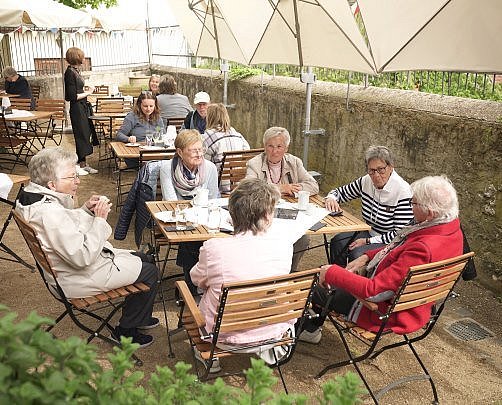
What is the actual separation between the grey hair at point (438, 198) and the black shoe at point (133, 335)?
2091 mm

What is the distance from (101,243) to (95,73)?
13.9 metres

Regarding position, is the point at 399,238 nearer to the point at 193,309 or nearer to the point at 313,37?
the point at 193,309

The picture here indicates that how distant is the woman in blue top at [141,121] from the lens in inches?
286

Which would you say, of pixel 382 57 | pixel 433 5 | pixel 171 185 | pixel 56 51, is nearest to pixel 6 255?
pixel 171 185

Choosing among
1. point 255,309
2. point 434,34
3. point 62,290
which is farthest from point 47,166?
point 434,34

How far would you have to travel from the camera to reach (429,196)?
10.3ft

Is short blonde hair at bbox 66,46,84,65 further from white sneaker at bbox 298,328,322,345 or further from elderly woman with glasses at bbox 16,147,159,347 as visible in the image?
white sneaker at bbox 298,328,322,345

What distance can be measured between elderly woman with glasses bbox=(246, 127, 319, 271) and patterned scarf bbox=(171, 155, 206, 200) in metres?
0.47

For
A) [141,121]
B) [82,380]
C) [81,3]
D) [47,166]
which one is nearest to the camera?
[82,380]

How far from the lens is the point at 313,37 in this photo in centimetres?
601

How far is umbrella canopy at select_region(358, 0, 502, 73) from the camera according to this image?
4.02 m

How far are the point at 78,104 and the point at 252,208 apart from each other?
22.4ft

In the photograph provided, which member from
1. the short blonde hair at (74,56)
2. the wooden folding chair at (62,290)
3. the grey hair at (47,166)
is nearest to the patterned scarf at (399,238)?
the wooden folding chair at (62,290)

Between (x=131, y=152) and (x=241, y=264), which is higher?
(x=241, y=264)
